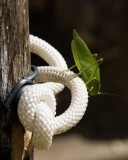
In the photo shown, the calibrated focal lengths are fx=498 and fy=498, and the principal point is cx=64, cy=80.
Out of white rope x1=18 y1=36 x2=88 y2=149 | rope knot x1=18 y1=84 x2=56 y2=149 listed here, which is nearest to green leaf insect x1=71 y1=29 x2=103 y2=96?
white rope x1=18 y1=36 x2=88 y2=149

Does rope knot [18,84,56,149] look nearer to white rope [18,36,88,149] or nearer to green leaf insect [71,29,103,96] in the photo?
white rope [18,36,88,149]

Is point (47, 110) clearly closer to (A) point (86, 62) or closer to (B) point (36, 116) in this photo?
(B) point (36, 116)

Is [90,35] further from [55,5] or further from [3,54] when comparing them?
[3,54]

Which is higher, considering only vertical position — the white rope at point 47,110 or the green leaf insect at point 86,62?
the green leaf insect at point 86,62

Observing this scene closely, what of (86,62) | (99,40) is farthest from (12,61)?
(99,40)

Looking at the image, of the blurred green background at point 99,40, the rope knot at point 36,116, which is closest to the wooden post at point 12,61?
the rope knot at point 36,116

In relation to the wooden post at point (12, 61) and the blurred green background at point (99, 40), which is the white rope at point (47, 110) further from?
the blurred green background at point (99, 40)
